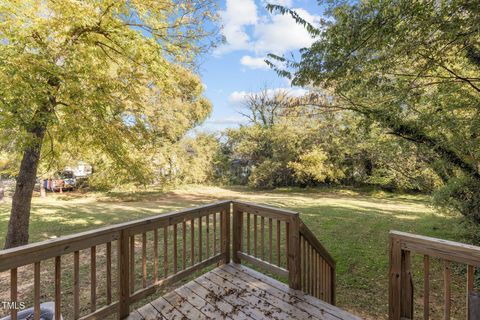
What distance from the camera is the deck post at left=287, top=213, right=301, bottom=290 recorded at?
103 inches

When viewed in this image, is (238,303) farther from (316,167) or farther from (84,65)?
(316,167)

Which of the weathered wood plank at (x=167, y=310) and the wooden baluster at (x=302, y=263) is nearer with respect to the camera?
the weathered wood plank at (x=167, y=310)

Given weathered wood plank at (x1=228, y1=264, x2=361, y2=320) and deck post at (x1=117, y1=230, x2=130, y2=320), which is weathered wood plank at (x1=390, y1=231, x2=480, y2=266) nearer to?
weathered wood plank at (x1=228, y1=264, x2=361, y2=320)

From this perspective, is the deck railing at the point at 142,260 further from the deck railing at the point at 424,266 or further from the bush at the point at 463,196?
the bush at the point at 463,196

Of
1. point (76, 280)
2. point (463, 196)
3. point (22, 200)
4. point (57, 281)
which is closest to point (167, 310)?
point (76, 280)

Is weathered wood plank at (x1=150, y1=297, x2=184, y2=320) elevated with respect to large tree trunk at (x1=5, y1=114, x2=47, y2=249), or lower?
lower

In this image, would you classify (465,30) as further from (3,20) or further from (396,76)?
(3,20)

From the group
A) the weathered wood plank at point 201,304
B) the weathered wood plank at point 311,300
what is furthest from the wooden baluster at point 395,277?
the weathered wood plank at point 201,304

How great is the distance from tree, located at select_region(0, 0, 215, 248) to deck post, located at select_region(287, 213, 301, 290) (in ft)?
11.8

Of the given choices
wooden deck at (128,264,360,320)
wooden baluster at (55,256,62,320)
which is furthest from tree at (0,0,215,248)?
wooden deck at (128,264,360,320)

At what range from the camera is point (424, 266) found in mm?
1746

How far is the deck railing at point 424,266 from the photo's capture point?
1.57m

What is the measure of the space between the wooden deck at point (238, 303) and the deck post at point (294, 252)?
0.31 ft

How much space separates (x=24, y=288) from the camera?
12.3 feet
